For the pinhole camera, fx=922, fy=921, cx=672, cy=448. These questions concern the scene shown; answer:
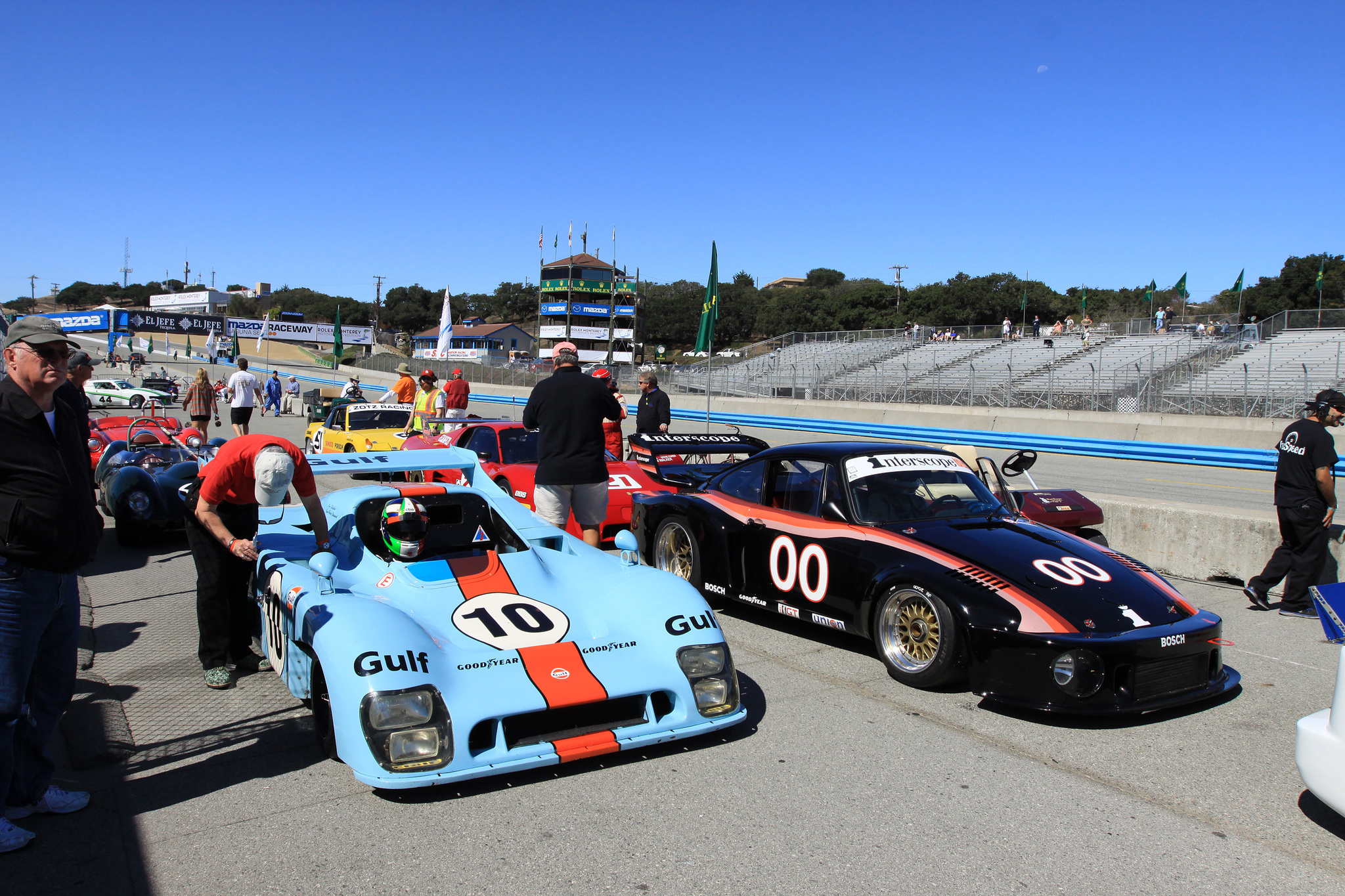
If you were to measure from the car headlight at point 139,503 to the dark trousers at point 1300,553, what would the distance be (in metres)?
9.49

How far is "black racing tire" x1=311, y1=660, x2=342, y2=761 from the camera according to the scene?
399cm

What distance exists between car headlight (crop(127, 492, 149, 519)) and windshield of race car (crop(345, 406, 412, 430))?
6.69m

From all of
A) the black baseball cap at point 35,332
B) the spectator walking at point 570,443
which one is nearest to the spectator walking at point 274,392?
the spectator walking at point 570,443

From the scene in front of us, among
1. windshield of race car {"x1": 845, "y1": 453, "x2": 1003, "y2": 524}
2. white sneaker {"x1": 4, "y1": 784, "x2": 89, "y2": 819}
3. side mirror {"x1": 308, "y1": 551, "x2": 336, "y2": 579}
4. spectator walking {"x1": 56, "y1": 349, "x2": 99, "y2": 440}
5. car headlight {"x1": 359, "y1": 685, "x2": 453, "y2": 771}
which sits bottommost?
white sneaker {"x1": 4, "y1": 784, "x2": 89, "y2": 819}

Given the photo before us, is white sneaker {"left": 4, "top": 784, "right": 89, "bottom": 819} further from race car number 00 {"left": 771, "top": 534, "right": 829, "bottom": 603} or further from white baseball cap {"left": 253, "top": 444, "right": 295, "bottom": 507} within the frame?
race car number 00 {"left": 771, "top": 534, "right": 829, "bottom": 603}

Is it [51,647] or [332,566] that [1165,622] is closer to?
[332,566]

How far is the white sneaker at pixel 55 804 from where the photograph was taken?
3.40 metres

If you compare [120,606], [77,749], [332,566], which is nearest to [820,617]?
[332,566]

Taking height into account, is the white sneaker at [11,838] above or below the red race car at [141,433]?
below

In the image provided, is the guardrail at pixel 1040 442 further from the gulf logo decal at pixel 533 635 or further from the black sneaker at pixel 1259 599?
the gulf logo decal at pixel 533 635

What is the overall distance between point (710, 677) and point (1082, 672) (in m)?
1.74

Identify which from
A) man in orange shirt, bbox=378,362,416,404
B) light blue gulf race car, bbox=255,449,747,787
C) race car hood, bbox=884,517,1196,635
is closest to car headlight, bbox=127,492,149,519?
light blue gulf race car, bbox=255,449,747,787

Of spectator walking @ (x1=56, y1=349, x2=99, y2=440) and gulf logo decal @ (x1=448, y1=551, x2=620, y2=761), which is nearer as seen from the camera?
spectator walking @ (x1=56, y1=349, x2=99, y2=440)

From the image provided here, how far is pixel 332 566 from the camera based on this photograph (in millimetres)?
4406
